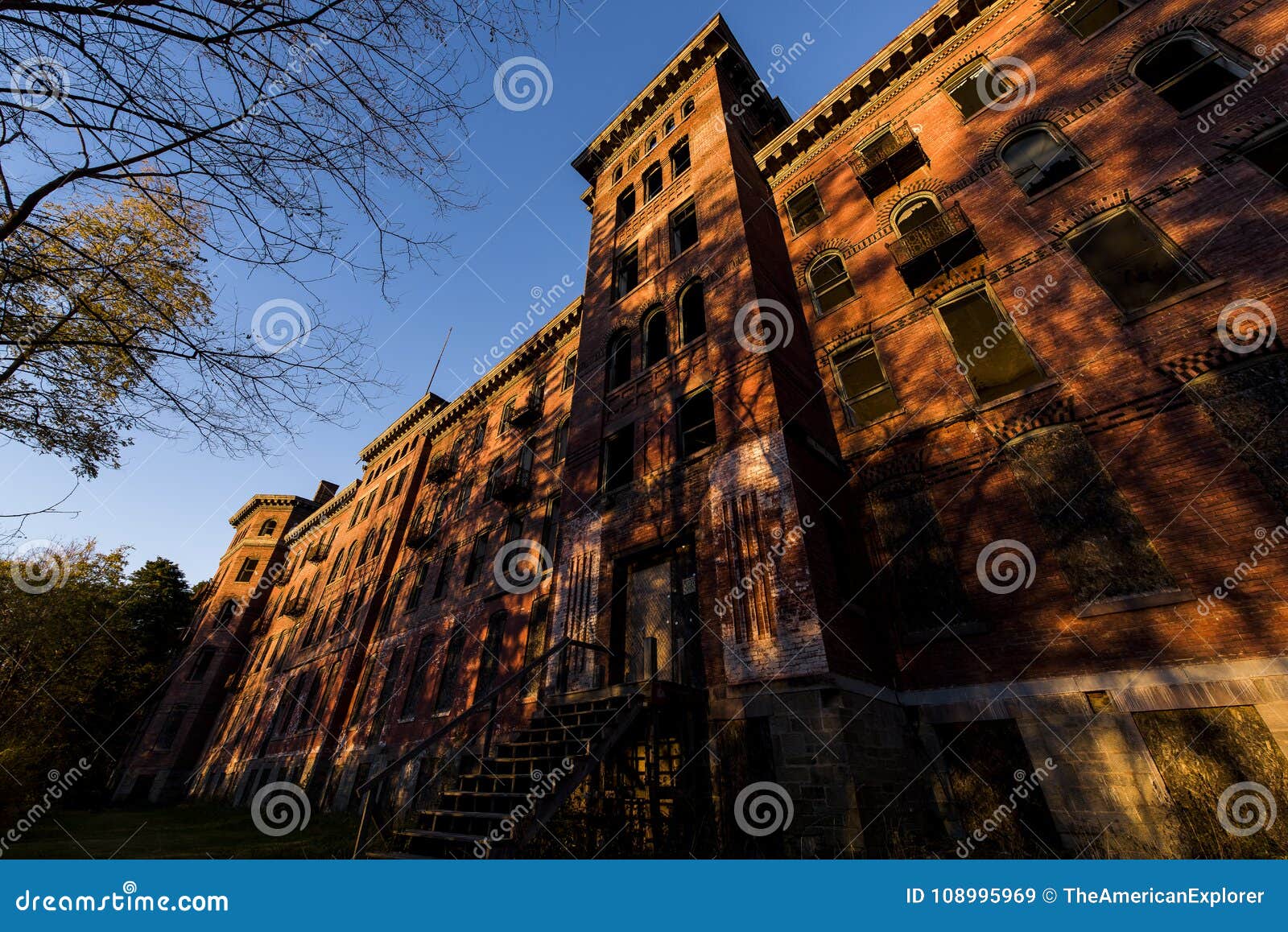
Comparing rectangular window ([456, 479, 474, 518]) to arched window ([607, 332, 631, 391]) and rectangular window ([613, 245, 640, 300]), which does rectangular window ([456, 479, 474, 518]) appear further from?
rectangular window ([613, 245, 640, 300])

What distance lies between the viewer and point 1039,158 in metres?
11.4

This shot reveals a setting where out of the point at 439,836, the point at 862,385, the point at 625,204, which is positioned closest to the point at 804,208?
the point at 625,204

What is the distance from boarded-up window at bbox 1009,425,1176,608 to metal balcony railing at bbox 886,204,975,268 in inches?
214

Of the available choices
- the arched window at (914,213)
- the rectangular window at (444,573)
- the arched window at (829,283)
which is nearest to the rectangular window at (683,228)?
the arched window at (829,283)

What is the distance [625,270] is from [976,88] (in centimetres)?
1116

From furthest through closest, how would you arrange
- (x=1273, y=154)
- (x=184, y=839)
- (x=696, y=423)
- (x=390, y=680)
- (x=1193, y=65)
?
(x=390, y=680) < (x=184, y=839) < (x=696, y=423) < (x=1193, y=65) < (x=1273, y=154)

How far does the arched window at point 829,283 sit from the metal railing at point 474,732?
11042mm

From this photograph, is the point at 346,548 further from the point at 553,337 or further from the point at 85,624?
the point at 553,337

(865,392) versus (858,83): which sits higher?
(858,83)

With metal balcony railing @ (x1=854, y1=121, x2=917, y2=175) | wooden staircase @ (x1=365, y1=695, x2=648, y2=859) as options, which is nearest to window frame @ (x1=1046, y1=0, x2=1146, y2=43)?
metal balcony railing @ (x1=854, y1=121, x2=917, y2=175)

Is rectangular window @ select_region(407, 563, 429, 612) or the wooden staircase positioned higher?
rectangular window @ select_region(407, 563, 429, 612)

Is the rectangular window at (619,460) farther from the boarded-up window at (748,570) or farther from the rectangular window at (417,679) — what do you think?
the rectangular window at (417,679)

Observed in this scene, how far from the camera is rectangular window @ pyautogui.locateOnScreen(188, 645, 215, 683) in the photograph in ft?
121

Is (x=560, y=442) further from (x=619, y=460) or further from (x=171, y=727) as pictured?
(x=171, y=727)
